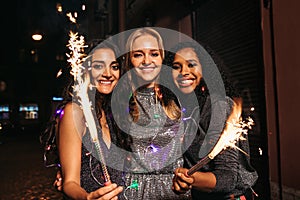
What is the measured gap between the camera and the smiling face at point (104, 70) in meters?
2.87

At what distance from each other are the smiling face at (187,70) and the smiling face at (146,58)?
28cm

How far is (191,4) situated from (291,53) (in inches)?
169

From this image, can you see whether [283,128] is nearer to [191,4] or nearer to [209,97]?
[209,97]

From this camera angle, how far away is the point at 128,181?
9.31 ft

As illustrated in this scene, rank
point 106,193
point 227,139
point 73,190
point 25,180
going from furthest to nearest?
point 25,180 → point 73,190 → point 227,139 → point 106,193

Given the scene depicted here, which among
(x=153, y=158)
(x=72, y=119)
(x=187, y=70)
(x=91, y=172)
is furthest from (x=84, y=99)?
(x=187, y=70)

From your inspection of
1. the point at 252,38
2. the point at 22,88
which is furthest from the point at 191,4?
the point at 22,88

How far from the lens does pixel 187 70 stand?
3.30 metres

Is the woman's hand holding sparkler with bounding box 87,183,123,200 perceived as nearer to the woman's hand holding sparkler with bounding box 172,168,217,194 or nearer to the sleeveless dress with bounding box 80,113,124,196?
the woman's hand holding sparkler with bounding box 172,168,217,194

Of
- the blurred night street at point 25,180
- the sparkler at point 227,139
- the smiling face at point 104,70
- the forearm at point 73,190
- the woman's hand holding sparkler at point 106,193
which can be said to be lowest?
the blurred night street at point 25,180

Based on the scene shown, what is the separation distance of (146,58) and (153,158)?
3.14 ft

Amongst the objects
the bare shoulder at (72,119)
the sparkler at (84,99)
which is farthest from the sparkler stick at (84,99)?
the bare shoulder at (72,119)

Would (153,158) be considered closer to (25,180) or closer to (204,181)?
(204,181)

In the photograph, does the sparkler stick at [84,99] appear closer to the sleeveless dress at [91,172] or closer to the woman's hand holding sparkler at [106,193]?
the woman's hand holding sparkler at [106,193]
